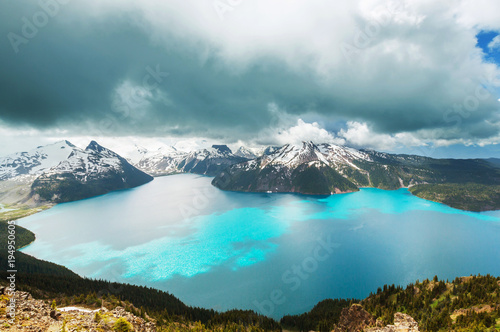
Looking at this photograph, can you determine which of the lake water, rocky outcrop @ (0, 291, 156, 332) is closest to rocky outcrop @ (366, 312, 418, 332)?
the lake water

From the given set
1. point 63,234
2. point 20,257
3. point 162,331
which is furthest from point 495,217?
point 63,234

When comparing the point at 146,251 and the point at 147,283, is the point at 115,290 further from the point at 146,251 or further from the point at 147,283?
the point at 146,251

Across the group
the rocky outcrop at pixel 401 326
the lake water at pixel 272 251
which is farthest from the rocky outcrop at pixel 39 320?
the lake water at pixel 272 251

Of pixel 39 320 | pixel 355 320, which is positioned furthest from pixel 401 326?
pixel 39 320

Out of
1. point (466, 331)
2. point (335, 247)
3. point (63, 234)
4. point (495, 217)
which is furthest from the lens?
point (495, 217)

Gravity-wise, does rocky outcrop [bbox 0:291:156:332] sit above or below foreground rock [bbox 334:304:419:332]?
above

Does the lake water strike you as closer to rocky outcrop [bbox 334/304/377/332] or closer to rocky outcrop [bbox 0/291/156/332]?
rocky outcrop [bbox 334/304/377/332]

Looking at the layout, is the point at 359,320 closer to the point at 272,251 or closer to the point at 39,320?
the point at 39,320

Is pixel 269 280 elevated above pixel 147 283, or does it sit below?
above
